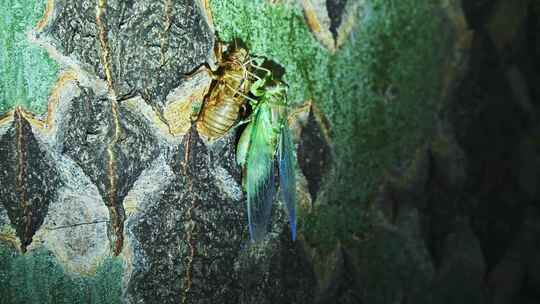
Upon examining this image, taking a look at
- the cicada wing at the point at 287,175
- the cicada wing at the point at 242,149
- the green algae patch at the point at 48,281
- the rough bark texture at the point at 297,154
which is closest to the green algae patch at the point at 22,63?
the rough bark texture at the point at 297,154

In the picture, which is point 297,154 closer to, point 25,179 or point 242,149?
point 242,149

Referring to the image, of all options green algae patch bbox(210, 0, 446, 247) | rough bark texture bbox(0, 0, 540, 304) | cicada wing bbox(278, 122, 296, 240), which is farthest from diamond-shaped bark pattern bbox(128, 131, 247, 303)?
green algae patch bbox(210, 0, 446, 247)

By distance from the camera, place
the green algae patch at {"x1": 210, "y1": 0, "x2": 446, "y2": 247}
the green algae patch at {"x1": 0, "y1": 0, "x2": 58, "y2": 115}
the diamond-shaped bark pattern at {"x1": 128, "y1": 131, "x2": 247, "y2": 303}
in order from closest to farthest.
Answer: the green algae patch at {"x1": 0, "y1": 0, "x2": 58, "y2": 115}, the diamond-shaped bark pattern at {"x1": 128, "y1": 131, "x2": 247, "y2": 303}, the green algae patch at {"x1": 210, "y1": 0, "x2": 446, "y2": 247}

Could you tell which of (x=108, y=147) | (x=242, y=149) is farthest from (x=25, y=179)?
(x=242, y=149)

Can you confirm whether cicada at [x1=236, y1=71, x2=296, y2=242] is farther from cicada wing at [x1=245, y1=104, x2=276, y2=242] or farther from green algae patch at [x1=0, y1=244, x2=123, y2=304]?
green algae patch at [x1=0, y1=244, x2=123, y2=304]

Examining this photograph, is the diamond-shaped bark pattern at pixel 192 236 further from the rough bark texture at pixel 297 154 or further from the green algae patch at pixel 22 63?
the green algae patch at pixel 22 63

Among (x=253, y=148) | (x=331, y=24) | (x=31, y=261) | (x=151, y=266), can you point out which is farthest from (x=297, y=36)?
(x=31, y=261)
